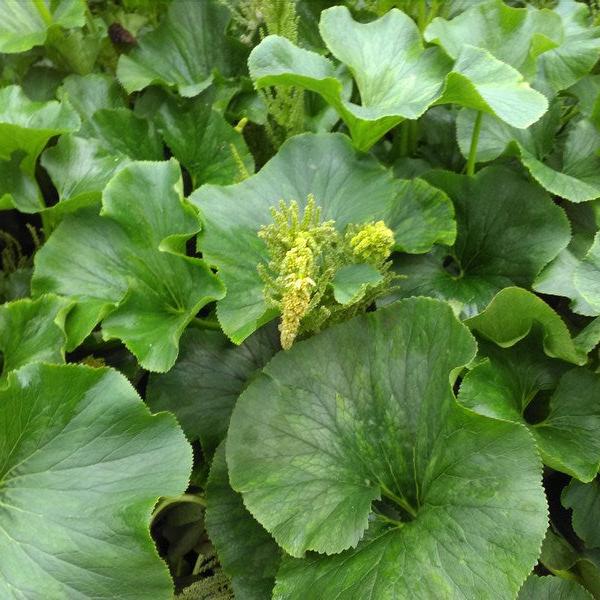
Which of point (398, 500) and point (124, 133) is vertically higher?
point (124, 133)

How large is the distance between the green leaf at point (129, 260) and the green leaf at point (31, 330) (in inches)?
1.1

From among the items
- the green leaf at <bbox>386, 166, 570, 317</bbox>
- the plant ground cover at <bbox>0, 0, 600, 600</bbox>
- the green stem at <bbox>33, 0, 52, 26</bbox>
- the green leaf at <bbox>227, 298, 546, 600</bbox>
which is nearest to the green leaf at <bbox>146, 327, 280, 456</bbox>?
the plant ground cover at <bbox>0, 0, 600, 600</bbox>

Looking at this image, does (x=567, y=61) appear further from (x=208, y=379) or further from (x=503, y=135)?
(x=208, y=379)

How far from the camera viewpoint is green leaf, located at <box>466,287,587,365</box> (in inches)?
37.8

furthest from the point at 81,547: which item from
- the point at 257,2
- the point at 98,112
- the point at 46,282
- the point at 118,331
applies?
the point at 257,2

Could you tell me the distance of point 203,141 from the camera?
131 centimetres

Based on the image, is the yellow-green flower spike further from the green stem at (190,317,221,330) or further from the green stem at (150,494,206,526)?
the green stem at (150,494,206,526)

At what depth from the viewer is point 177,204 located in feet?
3.55

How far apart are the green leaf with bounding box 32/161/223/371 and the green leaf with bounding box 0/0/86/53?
458mm

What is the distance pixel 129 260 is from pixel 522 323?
0.63m

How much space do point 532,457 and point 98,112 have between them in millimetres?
997

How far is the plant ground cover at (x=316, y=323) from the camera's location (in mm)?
837

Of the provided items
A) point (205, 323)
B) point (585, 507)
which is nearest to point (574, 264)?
point (585, 507)

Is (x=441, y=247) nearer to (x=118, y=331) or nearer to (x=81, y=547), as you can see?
(x=118, y=331)
